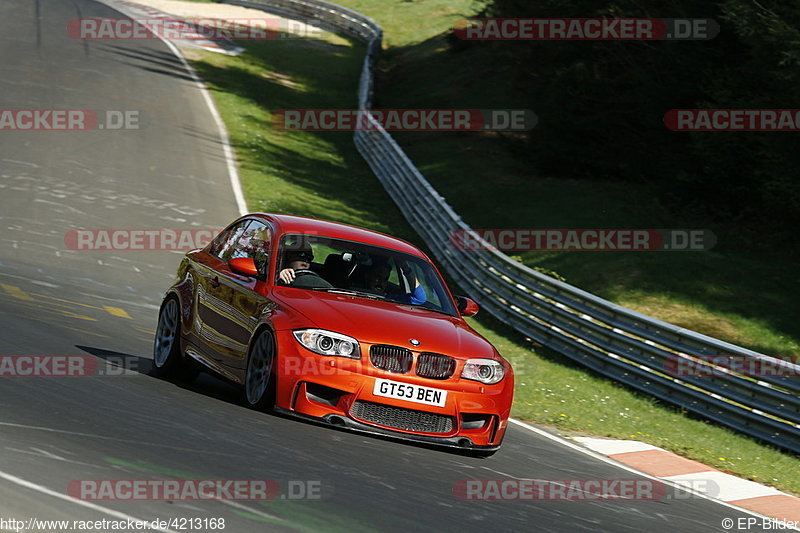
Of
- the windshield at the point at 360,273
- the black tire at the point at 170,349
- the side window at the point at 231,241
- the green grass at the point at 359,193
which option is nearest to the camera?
the windshield at the point at 360,273

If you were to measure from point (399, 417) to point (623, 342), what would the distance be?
7453 mm

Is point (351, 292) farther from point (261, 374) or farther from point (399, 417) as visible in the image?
point (399, 417)

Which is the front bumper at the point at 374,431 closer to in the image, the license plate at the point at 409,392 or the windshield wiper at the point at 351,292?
the license plate at the point at 409,392

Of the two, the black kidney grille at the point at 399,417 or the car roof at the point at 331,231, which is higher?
the car roof at the point at 331,231

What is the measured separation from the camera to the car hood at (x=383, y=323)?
27.3ft

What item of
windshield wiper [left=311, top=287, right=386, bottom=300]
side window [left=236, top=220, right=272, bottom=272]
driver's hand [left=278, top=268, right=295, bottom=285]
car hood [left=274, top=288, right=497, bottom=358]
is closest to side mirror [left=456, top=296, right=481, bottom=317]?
car hood [left=274, top=288, right=497, bottom=358]

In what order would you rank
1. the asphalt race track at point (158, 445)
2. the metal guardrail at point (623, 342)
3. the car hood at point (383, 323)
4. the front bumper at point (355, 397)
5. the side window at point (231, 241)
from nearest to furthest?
the asphalt race track at point (158, 445), the front bumper at point (355, 397), the car hood at point (383, 323), the side window at point (231, 241), the metal guardrail at point (623, 342)

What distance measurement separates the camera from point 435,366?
8.37 meters

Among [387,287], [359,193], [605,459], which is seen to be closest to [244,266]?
[387,287]

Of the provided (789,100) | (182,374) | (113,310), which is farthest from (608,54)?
(182,374)

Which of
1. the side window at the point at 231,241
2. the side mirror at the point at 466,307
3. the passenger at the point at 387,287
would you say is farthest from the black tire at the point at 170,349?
the side mirror at the point at 466,307

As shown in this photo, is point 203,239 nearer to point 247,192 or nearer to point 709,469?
point 247,192

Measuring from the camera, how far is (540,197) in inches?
1104

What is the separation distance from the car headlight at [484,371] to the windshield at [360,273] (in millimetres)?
984
